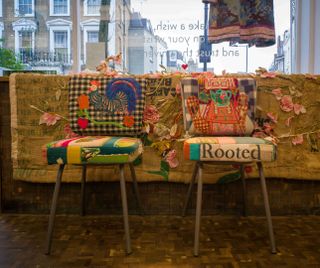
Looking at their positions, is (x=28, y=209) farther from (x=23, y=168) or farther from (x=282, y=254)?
(x=282, y=254)

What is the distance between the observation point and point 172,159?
1.65m

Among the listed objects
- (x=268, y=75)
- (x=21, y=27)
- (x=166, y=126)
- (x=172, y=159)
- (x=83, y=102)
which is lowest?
(x=172, y=159)

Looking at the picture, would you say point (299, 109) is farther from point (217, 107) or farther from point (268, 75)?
point (217, 107)

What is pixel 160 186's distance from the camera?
170cm

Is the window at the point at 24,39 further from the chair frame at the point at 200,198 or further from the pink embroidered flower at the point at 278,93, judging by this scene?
the pink embroidered flower at the point at 278,93

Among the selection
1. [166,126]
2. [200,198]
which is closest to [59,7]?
[166,126]

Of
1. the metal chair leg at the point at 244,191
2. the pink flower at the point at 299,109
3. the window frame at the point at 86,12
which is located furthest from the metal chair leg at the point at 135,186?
the window frame at the point at 86,12

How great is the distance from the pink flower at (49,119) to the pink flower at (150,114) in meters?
0.43

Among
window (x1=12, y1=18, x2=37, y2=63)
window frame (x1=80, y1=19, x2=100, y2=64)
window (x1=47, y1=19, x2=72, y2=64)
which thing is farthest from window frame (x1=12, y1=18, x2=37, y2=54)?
window frame (x1=80, y1=19, x2=100, y2=64)

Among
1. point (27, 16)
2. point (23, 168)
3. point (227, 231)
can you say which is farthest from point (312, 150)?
point (27, 16)

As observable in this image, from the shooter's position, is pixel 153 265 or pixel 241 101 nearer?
pixel 153 265

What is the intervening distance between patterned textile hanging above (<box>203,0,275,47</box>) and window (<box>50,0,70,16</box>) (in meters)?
1.07

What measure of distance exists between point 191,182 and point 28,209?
858 millimetres

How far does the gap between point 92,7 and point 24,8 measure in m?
0.55
